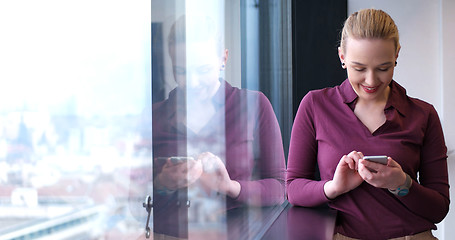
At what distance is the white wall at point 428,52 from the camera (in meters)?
3.30

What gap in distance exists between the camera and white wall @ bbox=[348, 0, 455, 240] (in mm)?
3305

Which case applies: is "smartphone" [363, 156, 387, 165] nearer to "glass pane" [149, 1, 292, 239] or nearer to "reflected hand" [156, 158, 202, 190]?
"glass pane" [149, 1, 292, 239]

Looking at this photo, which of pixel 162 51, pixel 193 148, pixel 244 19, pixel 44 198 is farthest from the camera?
pixel 244 19

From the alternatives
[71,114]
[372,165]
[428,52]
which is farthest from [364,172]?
[428,52]

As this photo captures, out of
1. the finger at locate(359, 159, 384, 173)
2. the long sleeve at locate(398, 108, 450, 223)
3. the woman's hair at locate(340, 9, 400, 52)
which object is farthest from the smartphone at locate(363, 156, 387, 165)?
the woman's hair at locate(340, 9, 400, 52)

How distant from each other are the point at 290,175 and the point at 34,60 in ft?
3.61

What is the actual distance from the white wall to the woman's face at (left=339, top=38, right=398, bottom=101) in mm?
2024

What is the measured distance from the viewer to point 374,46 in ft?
4.44

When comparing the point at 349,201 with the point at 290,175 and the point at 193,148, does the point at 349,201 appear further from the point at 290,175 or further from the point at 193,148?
the point at 193,148

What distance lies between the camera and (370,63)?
1358mm

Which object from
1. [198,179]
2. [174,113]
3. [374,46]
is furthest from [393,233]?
[174,113]

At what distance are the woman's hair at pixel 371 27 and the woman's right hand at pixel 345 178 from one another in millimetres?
347

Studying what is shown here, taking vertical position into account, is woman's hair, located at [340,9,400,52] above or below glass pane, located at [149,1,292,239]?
above

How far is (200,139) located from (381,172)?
524 millimetres
